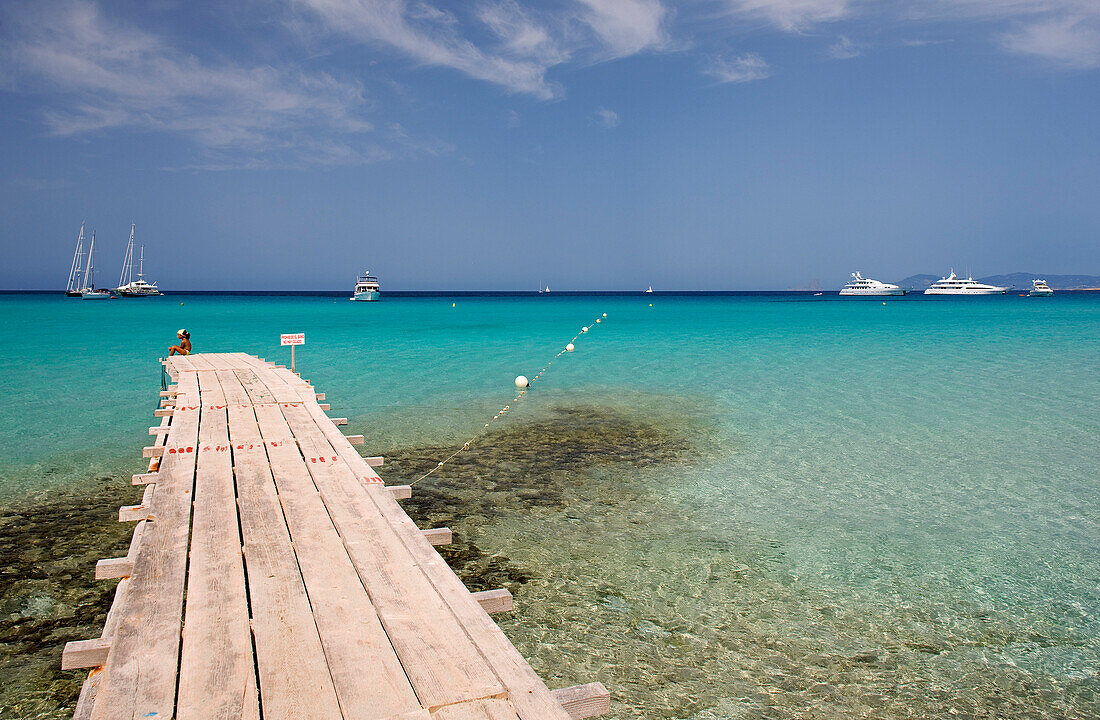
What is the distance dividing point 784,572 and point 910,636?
1.56 meters

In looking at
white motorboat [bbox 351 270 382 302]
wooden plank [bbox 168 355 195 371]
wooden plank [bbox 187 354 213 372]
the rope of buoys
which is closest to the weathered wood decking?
Result: the rope of buoys

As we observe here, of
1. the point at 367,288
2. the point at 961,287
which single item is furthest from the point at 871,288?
the point at 367,288

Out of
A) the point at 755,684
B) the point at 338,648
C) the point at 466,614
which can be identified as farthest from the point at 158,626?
the point at 755,684

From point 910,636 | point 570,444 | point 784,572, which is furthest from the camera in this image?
point 570,444

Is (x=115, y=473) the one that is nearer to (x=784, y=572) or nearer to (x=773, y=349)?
(x=784, y=572)

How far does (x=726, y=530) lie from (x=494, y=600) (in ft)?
17.7

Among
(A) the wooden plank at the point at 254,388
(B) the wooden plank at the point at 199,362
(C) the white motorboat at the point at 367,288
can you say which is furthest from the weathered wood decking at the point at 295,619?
(C) the white motorboat at the point at 367,288

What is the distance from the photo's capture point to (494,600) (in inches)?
177

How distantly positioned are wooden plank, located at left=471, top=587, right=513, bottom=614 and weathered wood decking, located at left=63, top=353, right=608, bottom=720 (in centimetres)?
1

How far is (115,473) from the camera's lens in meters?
11.7

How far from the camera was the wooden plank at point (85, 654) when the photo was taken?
141 inches

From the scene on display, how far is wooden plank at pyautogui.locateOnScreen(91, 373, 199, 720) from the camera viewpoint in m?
3.22

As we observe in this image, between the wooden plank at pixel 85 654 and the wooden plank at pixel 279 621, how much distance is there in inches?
30.2

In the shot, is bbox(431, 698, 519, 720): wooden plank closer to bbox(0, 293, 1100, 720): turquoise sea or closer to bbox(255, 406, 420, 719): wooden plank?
bbox(255, 406, 420, 719): wooden plank
